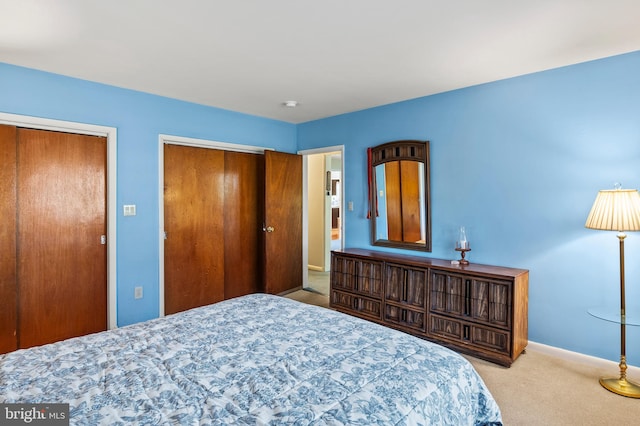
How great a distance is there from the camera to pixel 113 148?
3.27 meters

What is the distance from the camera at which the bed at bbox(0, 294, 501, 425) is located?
1154 mm

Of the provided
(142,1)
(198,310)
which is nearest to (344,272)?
(198,310)

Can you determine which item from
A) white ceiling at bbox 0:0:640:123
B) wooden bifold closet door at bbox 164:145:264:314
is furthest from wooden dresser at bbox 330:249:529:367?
white ceiling at bbox 0:0:640:123

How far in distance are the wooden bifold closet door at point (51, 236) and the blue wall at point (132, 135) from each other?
0.55ft

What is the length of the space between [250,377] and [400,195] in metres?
2.88

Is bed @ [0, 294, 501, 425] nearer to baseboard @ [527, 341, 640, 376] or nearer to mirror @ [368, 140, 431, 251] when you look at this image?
baseboard @ [527, 341, 640, 376]

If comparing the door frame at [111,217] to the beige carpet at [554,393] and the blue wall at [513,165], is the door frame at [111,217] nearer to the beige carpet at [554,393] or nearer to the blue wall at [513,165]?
the blue wall at [513,165]

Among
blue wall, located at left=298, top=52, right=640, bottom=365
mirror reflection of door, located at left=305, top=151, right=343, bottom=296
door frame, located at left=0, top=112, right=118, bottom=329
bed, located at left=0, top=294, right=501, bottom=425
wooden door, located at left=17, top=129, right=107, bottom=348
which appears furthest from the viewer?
mirror reflection of door, located at left=305, top=151, right=343, bottom=296

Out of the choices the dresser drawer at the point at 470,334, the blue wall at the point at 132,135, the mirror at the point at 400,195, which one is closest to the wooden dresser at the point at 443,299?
the dresser drawer at the point at 470,334

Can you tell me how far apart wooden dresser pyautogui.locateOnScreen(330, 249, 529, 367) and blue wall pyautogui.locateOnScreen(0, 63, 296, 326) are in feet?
6.77

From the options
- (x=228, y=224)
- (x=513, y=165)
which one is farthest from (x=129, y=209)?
(x=513, y=165)

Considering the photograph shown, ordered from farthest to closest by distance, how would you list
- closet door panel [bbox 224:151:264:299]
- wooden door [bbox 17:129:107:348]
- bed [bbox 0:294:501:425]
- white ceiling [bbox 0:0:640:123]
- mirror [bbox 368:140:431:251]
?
closet door panel [bbox 224:151:264:299] → mirror [bbox 368:140:431:251] → wooden door [bbox 17:129:107:348] → white ceiling [bbox 0:0:640:123] → bed [bbox 0:294:501:425]

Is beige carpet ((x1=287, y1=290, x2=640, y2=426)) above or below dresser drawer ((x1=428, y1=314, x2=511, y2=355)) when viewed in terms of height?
below

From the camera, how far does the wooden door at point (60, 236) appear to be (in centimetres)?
288
